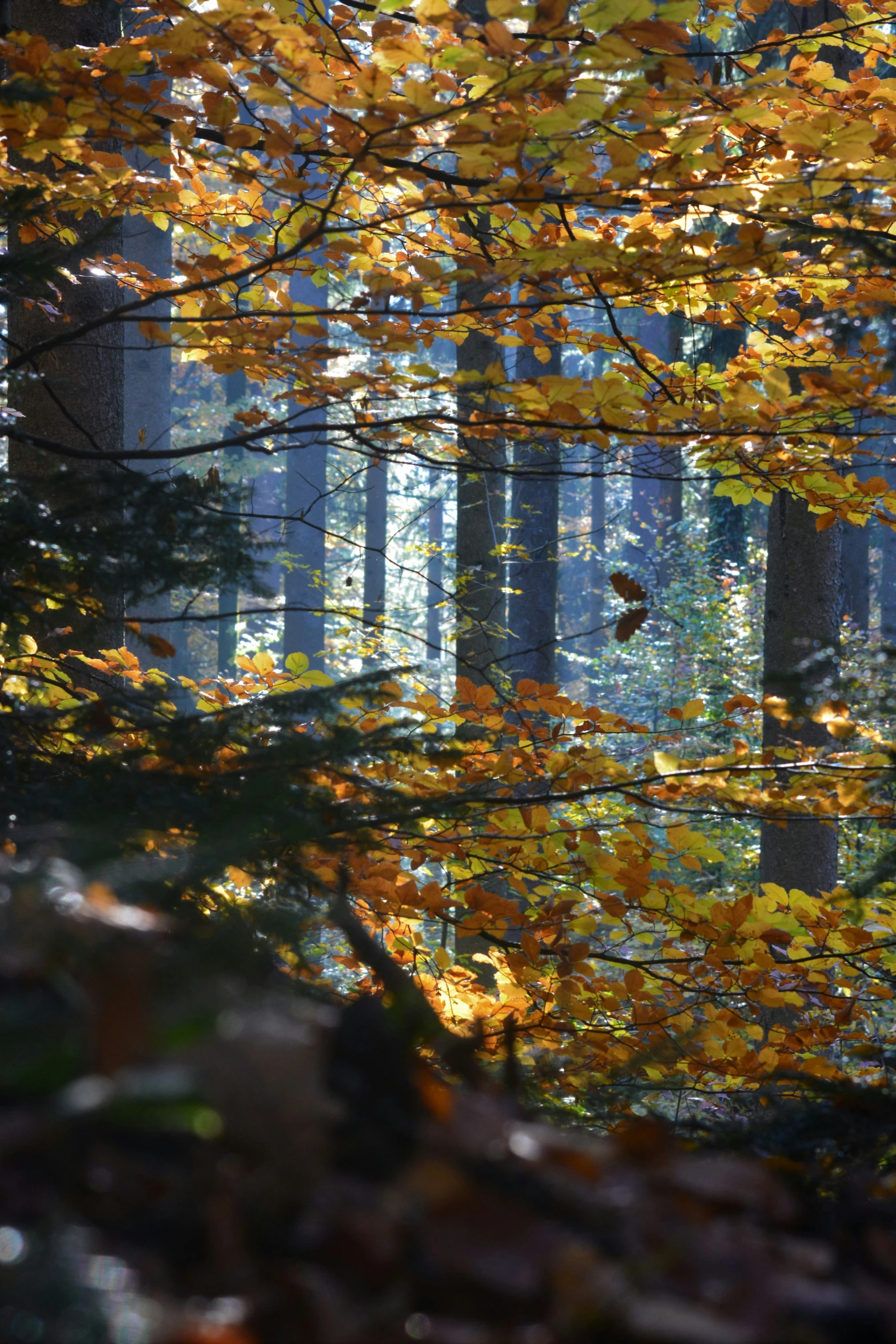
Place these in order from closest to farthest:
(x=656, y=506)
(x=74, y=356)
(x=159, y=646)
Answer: (x=159, y=646)
(x=74, y=356)
(x=656, y=506)

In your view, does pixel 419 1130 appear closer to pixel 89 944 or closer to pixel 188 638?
pixel 89 944

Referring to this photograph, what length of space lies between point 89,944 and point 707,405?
3393mm

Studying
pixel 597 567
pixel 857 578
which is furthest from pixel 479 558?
pixel 597 567

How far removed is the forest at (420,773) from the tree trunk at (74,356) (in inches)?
1.1

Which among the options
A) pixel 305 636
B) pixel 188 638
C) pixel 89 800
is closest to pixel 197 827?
pixel 89 800

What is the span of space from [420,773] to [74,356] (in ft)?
8.87

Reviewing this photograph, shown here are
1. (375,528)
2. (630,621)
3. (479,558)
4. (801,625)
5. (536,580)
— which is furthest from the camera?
(375,528)

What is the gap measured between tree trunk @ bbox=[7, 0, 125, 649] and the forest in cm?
3

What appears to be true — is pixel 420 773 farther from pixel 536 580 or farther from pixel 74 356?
pixel 536 580

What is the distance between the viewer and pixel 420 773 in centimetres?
332

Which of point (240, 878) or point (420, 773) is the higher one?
point (420, 773)

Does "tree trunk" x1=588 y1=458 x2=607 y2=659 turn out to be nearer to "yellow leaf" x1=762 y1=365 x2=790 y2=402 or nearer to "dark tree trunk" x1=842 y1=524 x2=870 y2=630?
"dark tree trunk" x1=842 y1=524 x2=870 y2=630

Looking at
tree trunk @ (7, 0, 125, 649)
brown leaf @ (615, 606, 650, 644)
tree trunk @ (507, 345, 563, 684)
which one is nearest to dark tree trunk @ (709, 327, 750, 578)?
tree trunk @ (507, 345, 563, 684)

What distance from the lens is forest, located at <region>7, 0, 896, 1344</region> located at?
0.74m
